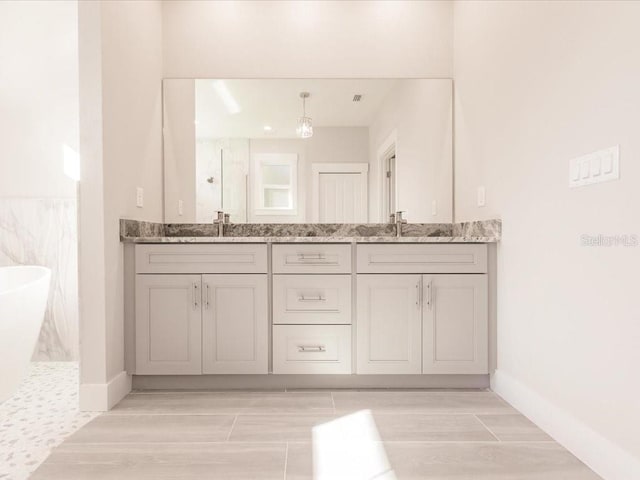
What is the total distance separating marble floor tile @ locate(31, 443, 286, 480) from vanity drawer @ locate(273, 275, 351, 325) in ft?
2.56

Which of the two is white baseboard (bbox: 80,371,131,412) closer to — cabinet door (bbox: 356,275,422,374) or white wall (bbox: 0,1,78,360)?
white wall (bbox: 0,1,78,360)

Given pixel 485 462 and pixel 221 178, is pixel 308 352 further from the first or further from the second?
pixel 221 178

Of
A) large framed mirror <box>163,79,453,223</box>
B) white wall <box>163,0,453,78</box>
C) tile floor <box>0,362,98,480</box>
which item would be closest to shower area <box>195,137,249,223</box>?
large framed mirror <box>163,79,453,223</box>

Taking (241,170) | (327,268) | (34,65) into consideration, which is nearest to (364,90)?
(241,170)

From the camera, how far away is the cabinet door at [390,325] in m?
2.39

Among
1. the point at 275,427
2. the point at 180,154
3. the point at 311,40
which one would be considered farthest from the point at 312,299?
the point at 311,40

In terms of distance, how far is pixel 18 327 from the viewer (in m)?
2.14

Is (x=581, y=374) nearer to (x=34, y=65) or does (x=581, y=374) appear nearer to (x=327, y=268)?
(x=327, y=268)

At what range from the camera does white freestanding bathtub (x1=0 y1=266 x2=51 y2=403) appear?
6.79 ft

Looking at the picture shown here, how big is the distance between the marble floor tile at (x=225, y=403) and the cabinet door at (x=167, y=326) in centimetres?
14

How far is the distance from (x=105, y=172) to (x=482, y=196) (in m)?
2.03

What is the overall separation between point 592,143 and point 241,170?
2059 millimetres

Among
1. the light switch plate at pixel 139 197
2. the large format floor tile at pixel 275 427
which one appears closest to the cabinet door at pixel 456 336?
the large format floor tile at pixel 275 427

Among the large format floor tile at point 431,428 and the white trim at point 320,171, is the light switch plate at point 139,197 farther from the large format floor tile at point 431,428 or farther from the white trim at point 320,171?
the large format floor tile at point 431,428
